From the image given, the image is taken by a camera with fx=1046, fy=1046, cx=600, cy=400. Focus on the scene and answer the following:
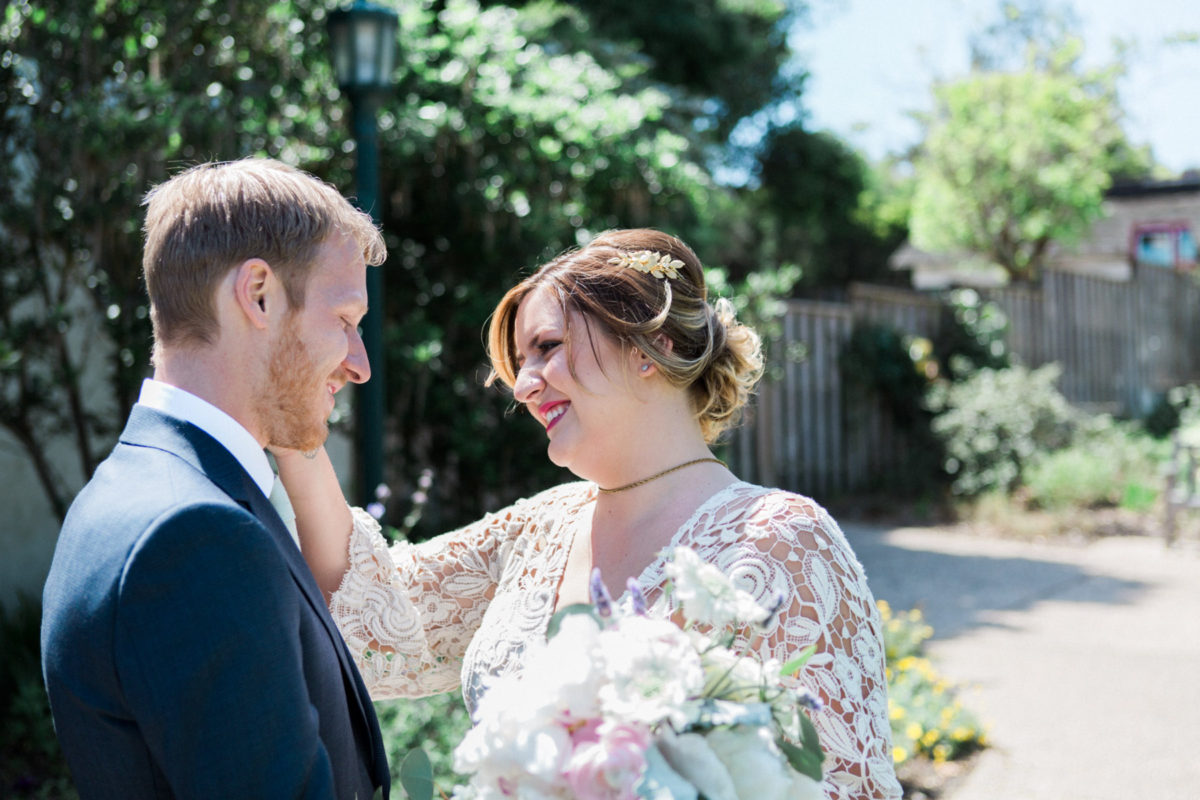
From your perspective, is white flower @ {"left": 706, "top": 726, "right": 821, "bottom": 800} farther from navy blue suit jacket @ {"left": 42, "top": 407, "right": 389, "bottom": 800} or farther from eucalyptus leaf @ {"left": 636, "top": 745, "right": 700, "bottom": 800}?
navy blue suit jacket @ {"left": 42, "top": 407, "right": 389, "bottom": 800}

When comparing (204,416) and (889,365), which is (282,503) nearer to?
(204,416)

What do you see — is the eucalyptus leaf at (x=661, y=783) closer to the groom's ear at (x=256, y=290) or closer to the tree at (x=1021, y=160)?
the groom's ear at (x=256, y=290)

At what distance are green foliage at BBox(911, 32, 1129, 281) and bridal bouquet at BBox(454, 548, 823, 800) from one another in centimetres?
1432

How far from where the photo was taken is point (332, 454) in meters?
6.92

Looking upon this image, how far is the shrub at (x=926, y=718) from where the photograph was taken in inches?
173

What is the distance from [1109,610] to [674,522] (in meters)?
6.02

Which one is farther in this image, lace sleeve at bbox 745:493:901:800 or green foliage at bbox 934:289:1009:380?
green foliage at bbox 934:289:1009:380

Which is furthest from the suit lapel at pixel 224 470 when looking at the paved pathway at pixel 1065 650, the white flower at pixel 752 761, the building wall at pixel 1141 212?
the building wall at pixel 1141 212

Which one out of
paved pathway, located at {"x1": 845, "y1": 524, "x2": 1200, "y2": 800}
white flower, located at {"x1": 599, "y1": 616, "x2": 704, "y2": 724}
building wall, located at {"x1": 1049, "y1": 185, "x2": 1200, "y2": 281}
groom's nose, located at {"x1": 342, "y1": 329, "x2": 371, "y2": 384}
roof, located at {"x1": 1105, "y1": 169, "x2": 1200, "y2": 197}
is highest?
roof, located at {"x1": 1105, "y1": 169, "x2": 1200, "y2": 197}

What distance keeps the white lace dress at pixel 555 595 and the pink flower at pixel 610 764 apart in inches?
10.5

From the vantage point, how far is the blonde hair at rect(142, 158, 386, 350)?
4.71ft

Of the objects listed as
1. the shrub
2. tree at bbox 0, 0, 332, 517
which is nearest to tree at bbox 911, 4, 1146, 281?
the shrub

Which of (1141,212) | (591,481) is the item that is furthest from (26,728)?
(1141,212)

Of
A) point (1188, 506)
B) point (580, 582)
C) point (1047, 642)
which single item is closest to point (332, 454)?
point (1047, 642)
